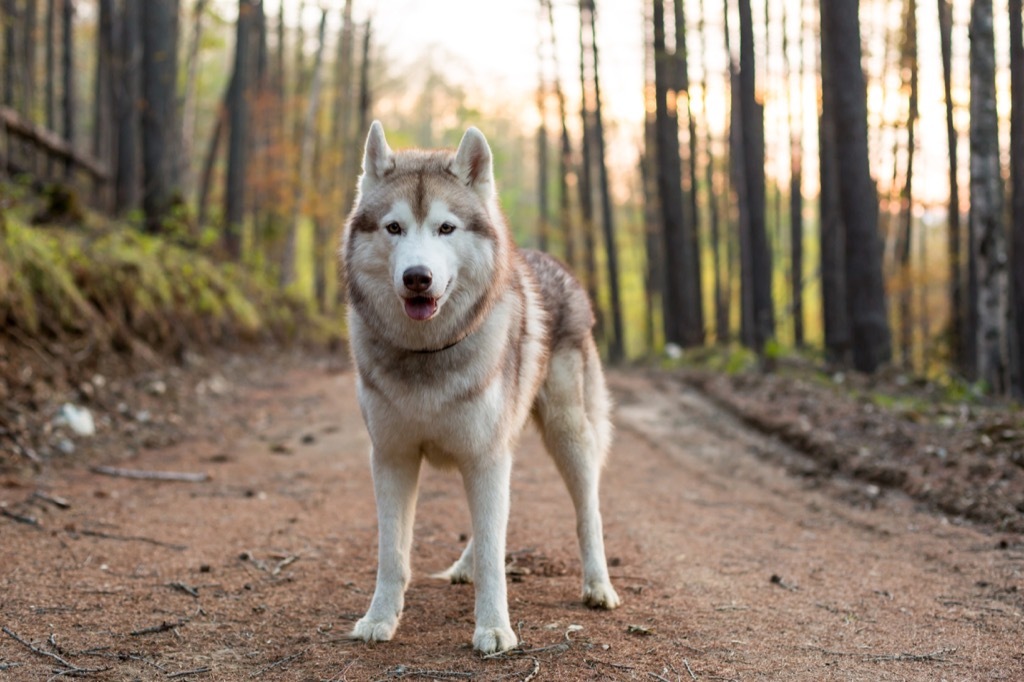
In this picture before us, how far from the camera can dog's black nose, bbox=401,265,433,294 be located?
3572 millimetres

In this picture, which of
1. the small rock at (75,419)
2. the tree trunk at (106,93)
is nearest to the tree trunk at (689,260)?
the tree trunk at (106,93)

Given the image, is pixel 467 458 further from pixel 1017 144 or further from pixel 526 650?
pixel 1017 144

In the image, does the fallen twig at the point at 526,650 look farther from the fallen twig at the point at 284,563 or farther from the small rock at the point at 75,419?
the small rock at the point at 75,419

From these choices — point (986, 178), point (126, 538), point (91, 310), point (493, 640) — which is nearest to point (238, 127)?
point (91, 310)

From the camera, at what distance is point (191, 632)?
4020 millimetres

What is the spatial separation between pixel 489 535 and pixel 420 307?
3.58 feet

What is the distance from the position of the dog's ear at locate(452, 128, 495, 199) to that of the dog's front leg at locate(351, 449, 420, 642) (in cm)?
129

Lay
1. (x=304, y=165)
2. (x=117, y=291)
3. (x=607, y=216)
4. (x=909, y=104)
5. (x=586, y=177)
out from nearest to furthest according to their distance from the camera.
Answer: (x=117, y=291) → (x=304, y=165) → (x=909, y=104) → (x=607, y=216) → (x=586, y=177)

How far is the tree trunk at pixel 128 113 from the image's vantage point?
1475 centimetres

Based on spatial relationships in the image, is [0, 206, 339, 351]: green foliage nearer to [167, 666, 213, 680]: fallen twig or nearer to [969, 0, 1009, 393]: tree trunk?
[167, 666, 213, 680]: fallen twig

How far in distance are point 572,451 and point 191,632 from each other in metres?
2.03

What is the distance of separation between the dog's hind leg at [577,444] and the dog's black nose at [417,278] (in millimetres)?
1415

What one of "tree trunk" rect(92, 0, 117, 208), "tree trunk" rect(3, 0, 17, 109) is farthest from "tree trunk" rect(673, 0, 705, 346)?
"tree trunk" rect(3, 0, 17, 109)

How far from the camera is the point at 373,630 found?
3.96 meters
